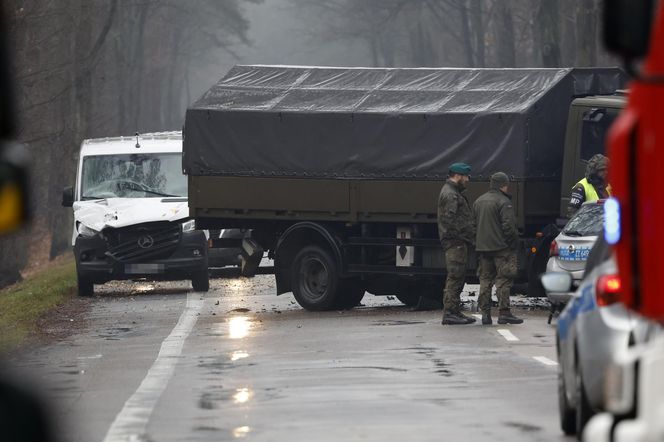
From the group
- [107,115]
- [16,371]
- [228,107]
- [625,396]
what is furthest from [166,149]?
[107,115]

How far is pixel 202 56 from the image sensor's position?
315 ft

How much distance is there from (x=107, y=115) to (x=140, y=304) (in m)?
44.2

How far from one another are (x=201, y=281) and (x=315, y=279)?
5.14 metres

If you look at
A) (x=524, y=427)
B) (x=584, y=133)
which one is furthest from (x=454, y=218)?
(x=524, y=427)

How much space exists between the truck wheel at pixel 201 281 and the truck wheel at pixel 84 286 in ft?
5.15

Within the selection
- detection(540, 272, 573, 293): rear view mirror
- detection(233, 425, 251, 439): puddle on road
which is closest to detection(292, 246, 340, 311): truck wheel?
detection(233, 425, 251, 439): puddle on road

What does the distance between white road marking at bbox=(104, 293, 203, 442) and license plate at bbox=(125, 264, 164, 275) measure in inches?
236

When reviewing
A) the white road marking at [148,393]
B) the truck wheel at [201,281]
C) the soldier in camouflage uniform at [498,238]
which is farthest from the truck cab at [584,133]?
the truck wheel at [201,281]

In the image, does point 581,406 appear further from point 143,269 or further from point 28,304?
point 143,269

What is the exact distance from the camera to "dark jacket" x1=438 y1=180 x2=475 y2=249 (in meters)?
19.1

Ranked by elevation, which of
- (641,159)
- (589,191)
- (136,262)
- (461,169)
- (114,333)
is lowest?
(114,333)

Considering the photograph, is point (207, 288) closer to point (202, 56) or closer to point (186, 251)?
point (186, 251)

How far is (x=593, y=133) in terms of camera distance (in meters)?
20.5

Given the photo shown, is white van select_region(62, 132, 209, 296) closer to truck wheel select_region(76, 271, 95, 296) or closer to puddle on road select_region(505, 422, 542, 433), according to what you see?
truck wheel select_region(76, 271, 95, 296)
